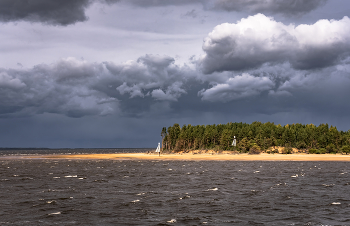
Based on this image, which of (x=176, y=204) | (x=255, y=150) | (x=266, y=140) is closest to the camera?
(x=176, y=204)

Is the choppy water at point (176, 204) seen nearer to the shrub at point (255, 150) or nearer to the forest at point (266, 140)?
the shrub at point (255, 150)

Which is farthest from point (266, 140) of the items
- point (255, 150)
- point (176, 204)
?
point (176, 204)

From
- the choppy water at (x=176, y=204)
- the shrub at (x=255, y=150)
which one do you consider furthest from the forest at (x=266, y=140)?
the choppy water at (x=176, y=204)

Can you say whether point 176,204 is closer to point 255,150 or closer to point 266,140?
point 255,150

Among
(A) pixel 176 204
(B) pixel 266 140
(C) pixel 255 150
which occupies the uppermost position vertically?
(B) pixel 266 140

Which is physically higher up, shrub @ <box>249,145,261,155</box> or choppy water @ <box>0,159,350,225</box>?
shrub @ <box>249,145,261,155</box>

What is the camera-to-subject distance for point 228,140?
16150 cm

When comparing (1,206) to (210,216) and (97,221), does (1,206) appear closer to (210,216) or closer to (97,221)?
(97,221)

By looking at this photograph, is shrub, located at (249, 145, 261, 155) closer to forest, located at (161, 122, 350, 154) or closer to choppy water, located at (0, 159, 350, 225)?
forest, located at (161, 122, 350, 154)

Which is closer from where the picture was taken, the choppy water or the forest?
the choppy water

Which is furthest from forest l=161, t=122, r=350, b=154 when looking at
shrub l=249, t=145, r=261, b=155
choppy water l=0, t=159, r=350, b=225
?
choppy water l=0, t=159, r=350, b=225

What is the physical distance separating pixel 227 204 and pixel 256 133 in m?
142

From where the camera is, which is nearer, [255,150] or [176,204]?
[176,204]

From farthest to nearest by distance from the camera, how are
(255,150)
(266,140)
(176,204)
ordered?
(266,140) < (255,150) < (176,204)
